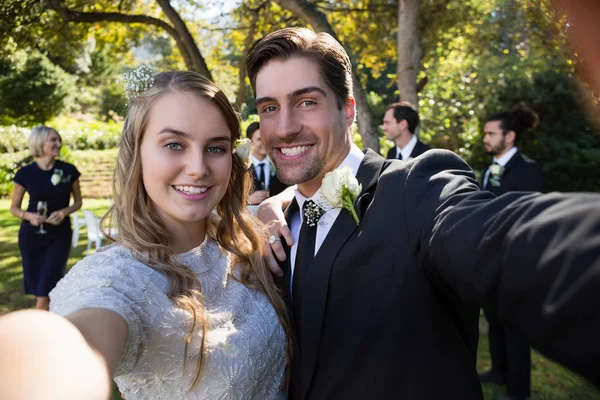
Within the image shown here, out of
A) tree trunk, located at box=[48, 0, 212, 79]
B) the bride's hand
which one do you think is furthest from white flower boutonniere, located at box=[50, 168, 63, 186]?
the bride's hand

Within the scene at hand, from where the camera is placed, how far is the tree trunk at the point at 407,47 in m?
6.41

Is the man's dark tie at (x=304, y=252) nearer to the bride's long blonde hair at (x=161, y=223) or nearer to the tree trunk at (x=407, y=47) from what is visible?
the bride's long blonde hair at (x=161, y=223)

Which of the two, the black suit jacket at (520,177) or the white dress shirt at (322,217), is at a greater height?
the white dress shirt at (322,217)

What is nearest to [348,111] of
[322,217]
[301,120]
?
[301,120]

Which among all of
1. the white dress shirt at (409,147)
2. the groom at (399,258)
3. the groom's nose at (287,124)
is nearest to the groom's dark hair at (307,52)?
the groom at (399,258)

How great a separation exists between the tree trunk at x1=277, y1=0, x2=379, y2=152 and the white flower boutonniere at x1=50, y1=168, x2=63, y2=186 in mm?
3811

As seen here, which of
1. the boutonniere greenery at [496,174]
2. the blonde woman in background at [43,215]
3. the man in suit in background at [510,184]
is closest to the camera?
the man in suit in background at [510,184]

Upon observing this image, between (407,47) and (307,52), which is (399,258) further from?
(407,47)

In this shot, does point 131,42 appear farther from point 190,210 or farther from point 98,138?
point 98,138

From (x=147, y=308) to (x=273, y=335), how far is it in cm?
62

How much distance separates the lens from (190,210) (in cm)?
208

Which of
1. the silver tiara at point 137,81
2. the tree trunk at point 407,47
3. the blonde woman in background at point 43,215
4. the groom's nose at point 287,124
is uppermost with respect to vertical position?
the tree trunk at point 407,47

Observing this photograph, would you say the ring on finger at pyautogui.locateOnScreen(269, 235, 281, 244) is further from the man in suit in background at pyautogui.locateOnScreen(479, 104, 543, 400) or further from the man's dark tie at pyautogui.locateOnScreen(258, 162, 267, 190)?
the man's dark tie at pyautogui.locateOnScreen(258, 162, 267, 190)

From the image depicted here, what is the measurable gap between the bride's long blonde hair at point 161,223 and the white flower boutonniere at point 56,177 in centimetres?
502
